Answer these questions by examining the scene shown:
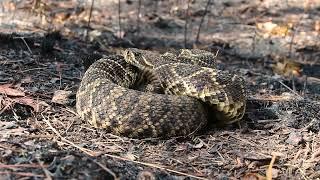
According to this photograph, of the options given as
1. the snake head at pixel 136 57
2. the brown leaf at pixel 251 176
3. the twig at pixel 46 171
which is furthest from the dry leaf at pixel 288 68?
the twig at pixel 46 171

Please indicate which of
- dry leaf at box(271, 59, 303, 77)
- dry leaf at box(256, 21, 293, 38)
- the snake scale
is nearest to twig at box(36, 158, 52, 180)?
the snake scale

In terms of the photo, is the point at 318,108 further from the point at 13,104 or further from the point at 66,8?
the point at 66,8

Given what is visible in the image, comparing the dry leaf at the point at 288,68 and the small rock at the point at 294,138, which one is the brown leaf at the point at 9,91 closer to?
the small rock at the point at 294,138

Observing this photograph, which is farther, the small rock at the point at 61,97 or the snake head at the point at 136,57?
the snake head at the point at 136,57

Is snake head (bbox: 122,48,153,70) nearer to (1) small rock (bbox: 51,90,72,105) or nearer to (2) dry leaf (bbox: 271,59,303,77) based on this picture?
(1) small rock (bbox: 51,90,72,105)

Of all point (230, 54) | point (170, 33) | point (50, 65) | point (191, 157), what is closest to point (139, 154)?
point (191, 157)

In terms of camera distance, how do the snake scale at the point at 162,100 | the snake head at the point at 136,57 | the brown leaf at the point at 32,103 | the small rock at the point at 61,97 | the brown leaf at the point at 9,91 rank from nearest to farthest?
the snake scale at the point at 162,100, the brown leaf at the point at 32,103, the brown leaf at the point at 9,91, the small rock at the point at 61,97, the snake head at the point at 136,57

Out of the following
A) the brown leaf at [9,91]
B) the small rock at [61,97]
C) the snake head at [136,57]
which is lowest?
the small rock at [61,97]

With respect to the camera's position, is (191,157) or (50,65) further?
(50,65)
